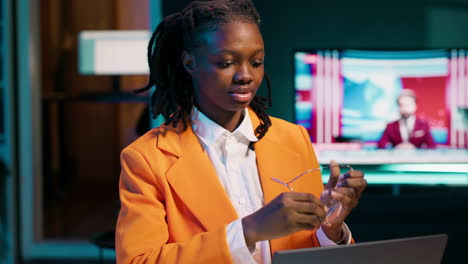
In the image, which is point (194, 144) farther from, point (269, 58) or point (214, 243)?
point (269, 58)

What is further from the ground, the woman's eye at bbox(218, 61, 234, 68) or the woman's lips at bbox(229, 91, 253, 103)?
the woman's eye at bbox(218, 61, 234, 68)

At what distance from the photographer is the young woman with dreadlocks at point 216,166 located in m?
0.96

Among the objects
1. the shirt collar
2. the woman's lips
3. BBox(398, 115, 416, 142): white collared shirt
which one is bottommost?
BBox(398, 115, 416, 142): white collared shirt

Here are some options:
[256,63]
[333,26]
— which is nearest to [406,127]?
[333,26]

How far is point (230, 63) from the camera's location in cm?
100

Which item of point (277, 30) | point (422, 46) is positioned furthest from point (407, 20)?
point (277, 30)

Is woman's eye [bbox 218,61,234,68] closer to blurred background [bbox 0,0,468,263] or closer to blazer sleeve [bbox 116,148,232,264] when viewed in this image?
blazer sleeve [bbox 116,148,232,264]

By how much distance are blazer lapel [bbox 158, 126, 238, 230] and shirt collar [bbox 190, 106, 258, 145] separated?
56 mm

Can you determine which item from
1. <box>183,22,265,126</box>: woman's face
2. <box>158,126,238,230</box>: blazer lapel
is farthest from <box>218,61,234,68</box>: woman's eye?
<box>158,126,238,230</box>: blazer lapel

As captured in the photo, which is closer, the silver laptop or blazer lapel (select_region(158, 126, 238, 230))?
the silver laptop

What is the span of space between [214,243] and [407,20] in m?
2.29

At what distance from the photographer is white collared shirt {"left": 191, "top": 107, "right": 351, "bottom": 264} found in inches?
43.3

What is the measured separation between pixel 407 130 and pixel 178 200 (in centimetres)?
188

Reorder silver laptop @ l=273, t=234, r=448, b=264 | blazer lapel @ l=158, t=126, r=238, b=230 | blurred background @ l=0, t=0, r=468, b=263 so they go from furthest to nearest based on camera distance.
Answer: blurred background @ l=0, t=0, r=468, b=263, blazer lapel @ l=158, t=126, r=238, b=230, silver laptop @ l=273, t=234, r=448, b=264
